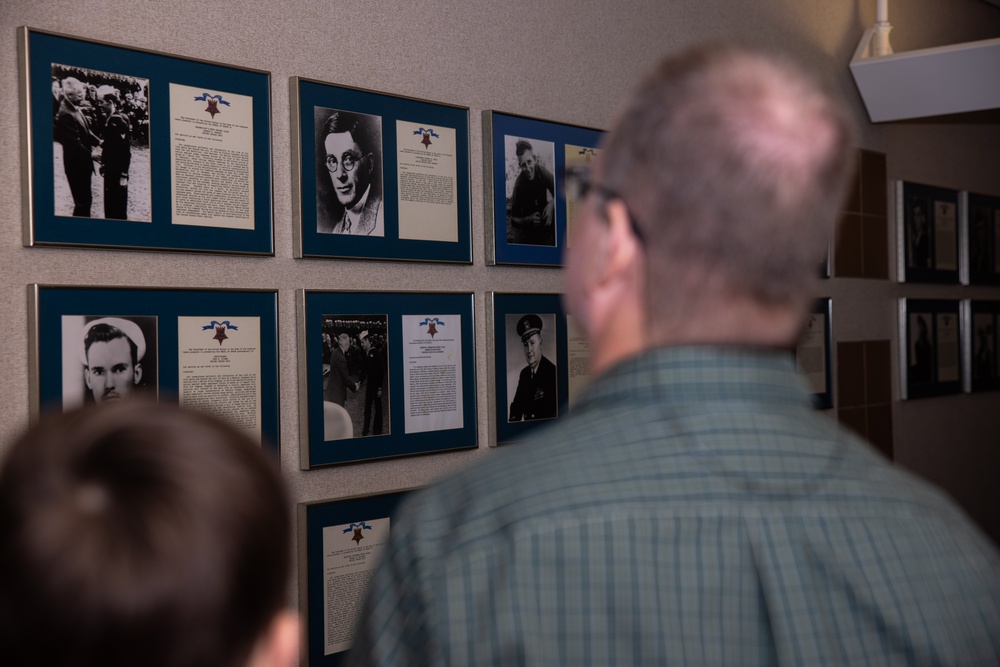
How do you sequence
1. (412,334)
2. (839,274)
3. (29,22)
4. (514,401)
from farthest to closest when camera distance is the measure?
1. (839,274)
2. (514,401)
3. (412,334)
4. (29,22)

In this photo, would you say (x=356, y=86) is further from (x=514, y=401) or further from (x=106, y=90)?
(x=514, y=401)

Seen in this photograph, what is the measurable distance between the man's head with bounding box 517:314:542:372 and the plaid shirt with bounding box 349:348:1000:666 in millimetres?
2191

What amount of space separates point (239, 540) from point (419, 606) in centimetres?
20

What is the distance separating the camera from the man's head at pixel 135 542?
28.0 inches

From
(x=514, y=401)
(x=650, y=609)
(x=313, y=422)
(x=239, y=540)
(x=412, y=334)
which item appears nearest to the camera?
(x=239, y=540)

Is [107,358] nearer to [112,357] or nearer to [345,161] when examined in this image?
[112,357]

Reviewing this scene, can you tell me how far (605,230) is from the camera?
98cm

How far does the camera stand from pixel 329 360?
8.67ft

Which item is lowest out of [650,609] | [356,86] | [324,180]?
[650,609]

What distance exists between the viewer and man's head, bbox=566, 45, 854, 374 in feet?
3.03

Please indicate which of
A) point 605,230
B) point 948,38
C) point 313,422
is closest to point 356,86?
point 313,422

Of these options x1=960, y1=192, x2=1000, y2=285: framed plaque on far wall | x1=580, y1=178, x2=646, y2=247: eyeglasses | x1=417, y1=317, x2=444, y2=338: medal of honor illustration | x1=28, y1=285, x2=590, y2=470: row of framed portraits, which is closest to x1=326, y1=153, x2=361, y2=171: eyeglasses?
x1=28, y1=285, x2=590, y2=470: row of framed portraits

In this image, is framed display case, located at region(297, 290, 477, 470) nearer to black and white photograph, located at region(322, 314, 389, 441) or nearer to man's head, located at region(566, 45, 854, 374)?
black and white photograph, located at region(322, 314, 389, 441)

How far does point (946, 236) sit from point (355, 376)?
383 cm
